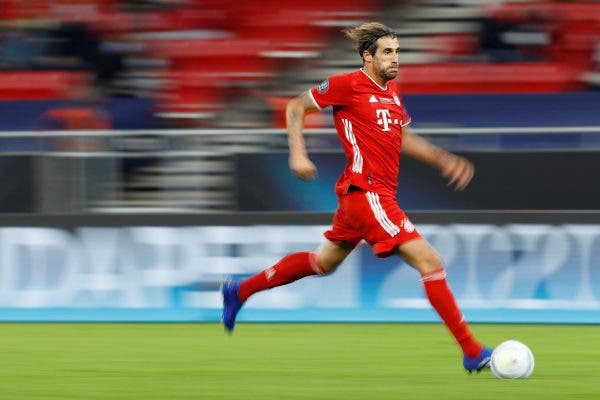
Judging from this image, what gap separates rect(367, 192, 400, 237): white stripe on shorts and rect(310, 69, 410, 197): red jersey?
4 centimetres

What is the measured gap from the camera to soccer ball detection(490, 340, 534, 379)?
698 cm

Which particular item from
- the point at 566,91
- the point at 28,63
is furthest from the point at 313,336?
the point at 28,63

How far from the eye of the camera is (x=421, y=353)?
28.6 feet

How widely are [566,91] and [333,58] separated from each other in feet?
8.65

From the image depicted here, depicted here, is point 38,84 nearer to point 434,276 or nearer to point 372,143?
point 372,143

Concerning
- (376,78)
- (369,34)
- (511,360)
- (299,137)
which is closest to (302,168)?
(299,137)

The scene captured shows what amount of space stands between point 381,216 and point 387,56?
88cm

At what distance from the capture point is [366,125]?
24.8 feet

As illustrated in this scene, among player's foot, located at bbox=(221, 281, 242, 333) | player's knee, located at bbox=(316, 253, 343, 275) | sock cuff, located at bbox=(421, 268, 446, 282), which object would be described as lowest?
player's foot, located at bbox=(221, 281, 242, 333)

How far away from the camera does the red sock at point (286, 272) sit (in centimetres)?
813

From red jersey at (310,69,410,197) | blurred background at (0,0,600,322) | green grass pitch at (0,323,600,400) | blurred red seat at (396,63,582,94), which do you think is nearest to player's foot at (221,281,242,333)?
green grass pitch at (0,323,600,400)

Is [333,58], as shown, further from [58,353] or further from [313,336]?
[58,353]

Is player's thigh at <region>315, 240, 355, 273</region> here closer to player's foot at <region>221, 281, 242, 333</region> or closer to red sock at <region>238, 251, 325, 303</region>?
red sock at <region>238, 251, 325, 303</region>

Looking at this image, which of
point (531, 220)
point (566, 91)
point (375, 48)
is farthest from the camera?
point (566, 91)
